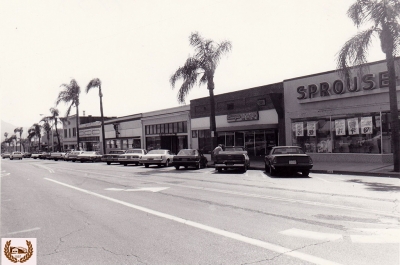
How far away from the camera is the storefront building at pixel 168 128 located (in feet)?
125

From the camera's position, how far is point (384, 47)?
16.7 m

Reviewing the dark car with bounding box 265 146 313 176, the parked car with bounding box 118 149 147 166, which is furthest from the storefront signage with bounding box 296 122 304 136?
the parked car with bounding box 118 149 147 166

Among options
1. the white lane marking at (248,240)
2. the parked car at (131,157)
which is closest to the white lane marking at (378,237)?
the white lane marking at (248,240)

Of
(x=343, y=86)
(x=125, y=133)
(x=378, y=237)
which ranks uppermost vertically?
(x=343, y=86)

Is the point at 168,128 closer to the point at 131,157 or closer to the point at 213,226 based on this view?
the point at 131,157

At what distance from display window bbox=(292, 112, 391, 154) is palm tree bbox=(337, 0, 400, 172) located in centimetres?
369

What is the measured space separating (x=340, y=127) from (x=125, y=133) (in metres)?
33.5

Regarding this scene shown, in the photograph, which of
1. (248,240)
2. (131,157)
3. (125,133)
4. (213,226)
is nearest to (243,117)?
(131,157)

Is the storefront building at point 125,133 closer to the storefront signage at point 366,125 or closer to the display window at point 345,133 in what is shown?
the display window at point 345,133

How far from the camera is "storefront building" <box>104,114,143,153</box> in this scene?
46.9 meters

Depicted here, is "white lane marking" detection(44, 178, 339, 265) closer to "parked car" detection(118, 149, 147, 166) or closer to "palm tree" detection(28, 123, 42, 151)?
"parked car" detection(118, 149, 147, 166)

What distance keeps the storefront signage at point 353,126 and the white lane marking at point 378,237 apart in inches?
656

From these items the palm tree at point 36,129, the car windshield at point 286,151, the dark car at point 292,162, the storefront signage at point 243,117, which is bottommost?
the dark car at point 292,162

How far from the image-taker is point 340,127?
888 inches
